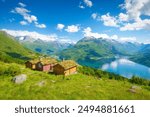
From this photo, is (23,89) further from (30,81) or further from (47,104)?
(47,104)

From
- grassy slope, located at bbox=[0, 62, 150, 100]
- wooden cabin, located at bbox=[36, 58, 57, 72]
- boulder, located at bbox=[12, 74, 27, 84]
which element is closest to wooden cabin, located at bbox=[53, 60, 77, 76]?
wooden cabin, located at bbox=[36, 58, 57, 72]

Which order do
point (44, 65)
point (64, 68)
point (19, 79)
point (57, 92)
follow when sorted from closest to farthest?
point (57, 92)
point (19, 79)
point (64, 68)
point (44, 65)

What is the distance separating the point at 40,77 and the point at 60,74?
10217mm

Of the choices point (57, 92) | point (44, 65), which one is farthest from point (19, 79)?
point (44, 65)

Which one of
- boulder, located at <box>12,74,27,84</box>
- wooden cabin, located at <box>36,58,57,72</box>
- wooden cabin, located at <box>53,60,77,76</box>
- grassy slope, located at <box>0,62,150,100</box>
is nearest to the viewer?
grassy slope, located at <box>0,62,150,100</box>

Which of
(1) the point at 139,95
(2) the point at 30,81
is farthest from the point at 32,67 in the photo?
(1) the point at 139,95

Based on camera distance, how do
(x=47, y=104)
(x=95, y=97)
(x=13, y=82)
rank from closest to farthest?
1. (x=47, y=104)
2. (x=95, y=97)
3. (x=13, y=82)

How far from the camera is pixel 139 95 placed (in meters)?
43.9

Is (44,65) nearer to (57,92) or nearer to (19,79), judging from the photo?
→ (19,79)

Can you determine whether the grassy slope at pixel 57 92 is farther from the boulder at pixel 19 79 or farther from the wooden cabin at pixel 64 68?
the wooden cabin at pixel 64 68

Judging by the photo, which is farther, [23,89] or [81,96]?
[23,89]

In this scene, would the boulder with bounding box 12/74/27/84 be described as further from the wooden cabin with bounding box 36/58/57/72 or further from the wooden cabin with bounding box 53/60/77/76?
the wooden cabin with bounding box 36/58/57/72

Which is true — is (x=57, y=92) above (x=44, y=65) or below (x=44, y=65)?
below

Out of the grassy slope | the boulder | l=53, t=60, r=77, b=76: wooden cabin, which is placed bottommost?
the grassy slope
